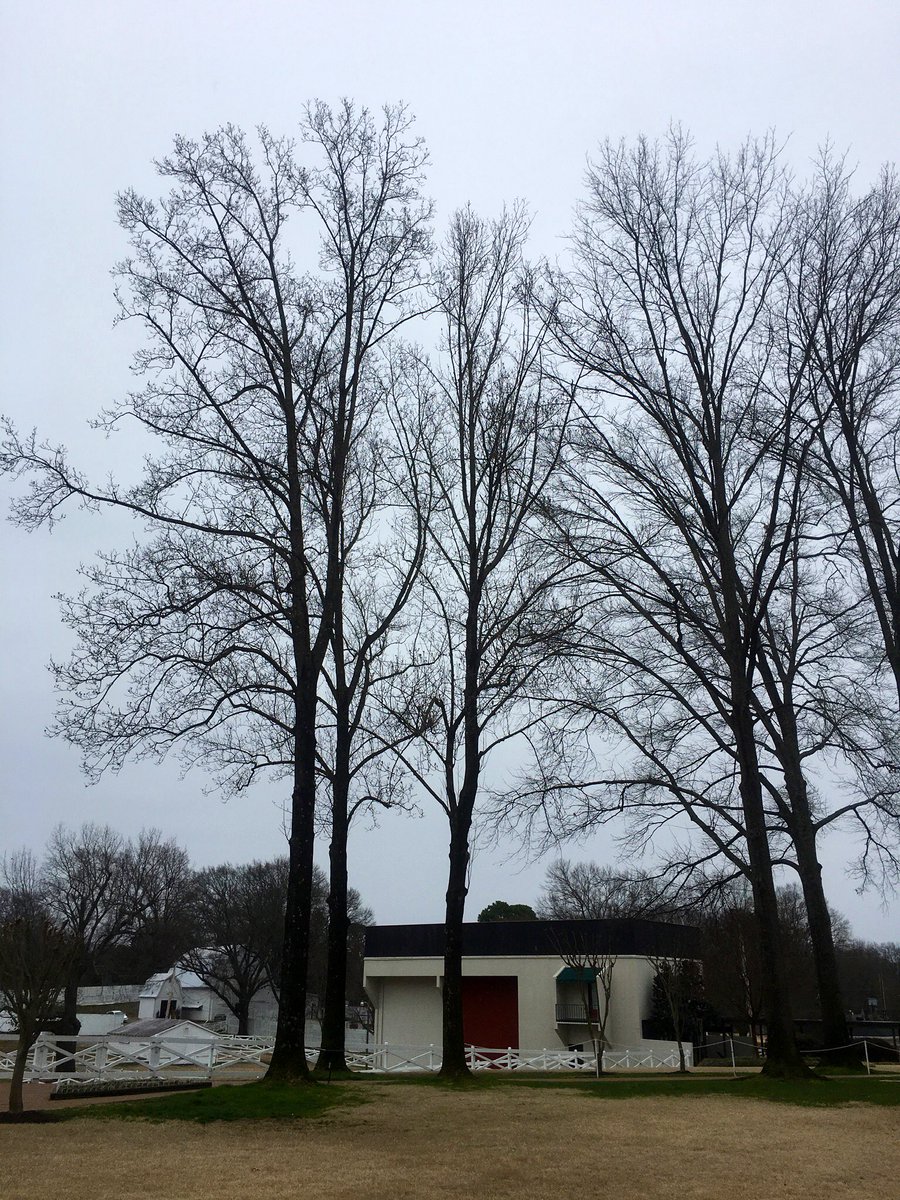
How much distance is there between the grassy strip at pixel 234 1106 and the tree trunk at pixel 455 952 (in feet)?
11.6

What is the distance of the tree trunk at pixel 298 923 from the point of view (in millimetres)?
13750

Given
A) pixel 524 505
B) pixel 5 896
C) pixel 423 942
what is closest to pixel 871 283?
pixel 524 505

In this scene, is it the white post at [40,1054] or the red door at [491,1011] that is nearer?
the white post at [40,1054]

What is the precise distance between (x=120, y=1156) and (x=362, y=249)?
14.7m

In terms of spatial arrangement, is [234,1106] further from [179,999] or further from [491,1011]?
[179,999]

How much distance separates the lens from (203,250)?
16766mm

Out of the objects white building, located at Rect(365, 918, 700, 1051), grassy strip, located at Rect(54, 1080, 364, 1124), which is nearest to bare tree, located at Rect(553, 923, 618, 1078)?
white building, located at Rect(365, 918, 700, 1051)

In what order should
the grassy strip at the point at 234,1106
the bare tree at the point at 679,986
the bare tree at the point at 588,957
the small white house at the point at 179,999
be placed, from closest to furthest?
the grassy strip at the point at 234,1106, the bare tree at the point at 679,986, the bare tree at the point at 588,957, the small white house at the point at 179,999

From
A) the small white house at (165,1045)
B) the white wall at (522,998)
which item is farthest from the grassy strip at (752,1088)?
the white wall at (522,998)

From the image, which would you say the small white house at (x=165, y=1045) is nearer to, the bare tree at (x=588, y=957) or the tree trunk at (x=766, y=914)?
A: the bare tree at (x=588, y=957)

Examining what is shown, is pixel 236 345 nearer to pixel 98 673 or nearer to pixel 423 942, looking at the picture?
pixel 98 673

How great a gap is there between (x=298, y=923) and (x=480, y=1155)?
579 centimetres

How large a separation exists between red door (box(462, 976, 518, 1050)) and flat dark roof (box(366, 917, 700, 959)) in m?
1.26

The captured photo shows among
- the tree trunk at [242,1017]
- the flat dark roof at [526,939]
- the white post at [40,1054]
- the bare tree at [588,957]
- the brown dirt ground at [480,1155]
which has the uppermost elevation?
the flat dark roof at [526,939]
